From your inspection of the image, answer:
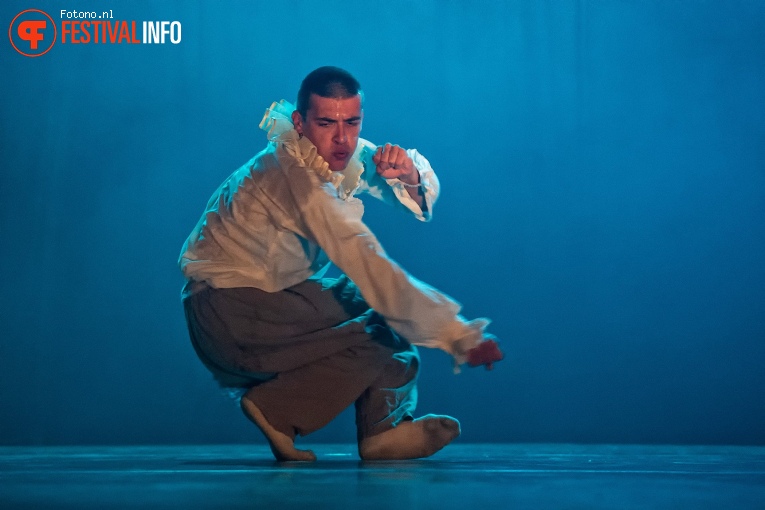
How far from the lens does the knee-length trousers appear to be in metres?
2.00

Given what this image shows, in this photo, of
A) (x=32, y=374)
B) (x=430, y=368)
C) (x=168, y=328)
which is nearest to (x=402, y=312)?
(x=430, y=368)

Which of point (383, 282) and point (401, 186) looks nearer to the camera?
point (383, 282)

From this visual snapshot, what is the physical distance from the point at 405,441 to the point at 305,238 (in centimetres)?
50

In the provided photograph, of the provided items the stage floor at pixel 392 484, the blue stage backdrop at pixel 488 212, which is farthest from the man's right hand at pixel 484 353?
the blue stage backdrop at pixel 488 212

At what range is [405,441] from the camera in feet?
6.56

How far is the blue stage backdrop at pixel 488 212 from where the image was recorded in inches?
128

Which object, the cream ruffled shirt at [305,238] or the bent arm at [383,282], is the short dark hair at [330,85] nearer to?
the cream ruffled shirt at [305,238]

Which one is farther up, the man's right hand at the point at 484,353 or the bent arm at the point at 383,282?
the bent arm at the point at 383,282

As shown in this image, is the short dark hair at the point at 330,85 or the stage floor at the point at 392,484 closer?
the stage floor at the point at 392,484

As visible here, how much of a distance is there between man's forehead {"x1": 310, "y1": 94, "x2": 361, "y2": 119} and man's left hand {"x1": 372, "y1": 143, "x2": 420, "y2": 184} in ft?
0.37

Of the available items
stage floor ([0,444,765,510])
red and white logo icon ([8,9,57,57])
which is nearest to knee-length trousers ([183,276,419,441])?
stage floor ([0,444,765,510])

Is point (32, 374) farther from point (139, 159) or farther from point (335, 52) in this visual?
point (335, 52)

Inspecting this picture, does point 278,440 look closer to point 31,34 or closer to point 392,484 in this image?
point 392,484

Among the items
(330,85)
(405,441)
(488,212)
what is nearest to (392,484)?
(405,441)
